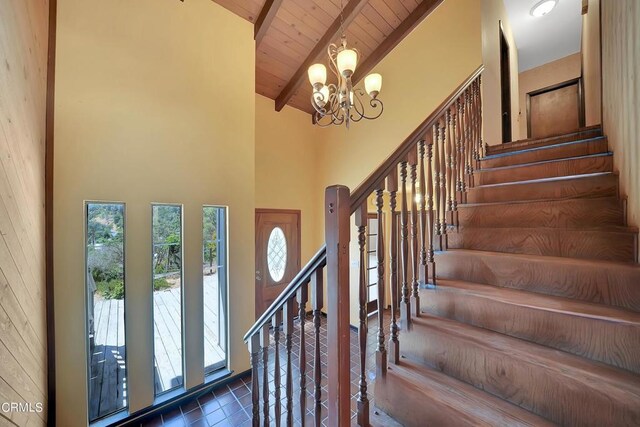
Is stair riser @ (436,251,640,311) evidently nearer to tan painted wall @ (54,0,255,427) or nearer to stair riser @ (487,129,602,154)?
stair riser @ (487,129,602,154)

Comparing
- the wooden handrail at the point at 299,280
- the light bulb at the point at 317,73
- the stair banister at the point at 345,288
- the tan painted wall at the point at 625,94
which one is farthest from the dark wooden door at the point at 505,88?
the wooden handrail at the point at 299,280

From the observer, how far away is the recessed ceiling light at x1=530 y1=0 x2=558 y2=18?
3376mm

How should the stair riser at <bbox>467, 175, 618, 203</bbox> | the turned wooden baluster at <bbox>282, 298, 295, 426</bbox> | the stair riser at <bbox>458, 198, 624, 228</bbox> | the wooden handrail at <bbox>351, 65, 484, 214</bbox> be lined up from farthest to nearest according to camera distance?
the stair riser at <bbox>467, 175, 618, 203</bbox> → the stair riser at <bbox>458, 198, 624, 228</bbox> → the turned wooden baluster at <bbox>282, 298, 295, 426</bbox> → the wooden handrail at <bbox>351, 65, 484, 214</bbox>

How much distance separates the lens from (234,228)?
2859mm

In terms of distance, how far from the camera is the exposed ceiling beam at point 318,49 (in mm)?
3117

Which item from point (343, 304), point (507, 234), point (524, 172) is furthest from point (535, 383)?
point (524, 172)

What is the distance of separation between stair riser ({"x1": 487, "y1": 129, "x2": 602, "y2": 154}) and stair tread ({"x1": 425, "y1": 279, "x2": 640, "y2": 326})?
1.72m

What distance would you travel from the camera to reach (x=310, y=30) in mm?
3342

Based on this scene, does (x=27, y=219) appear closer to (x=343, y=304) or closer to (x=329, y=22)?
(x=343, y=304)

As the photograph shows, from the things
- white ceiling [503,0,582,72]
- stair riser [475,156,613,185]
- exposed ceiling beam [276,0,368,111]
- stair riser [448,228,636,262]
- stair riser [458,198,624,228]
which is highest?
white ceiling [503,0,582,72]

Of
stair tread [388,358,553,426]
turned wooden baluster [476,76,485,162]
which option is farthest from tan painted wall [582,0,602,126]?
stair tread [388,358,553,426]

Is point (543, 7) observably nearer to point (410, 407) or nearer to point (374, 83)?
point (374, 83)

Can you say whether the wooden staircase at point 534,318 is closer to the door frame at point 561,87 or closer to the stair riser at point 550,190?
the stair riser at point 550,190

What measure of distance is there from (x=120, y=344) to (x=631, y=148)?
3.69 m
